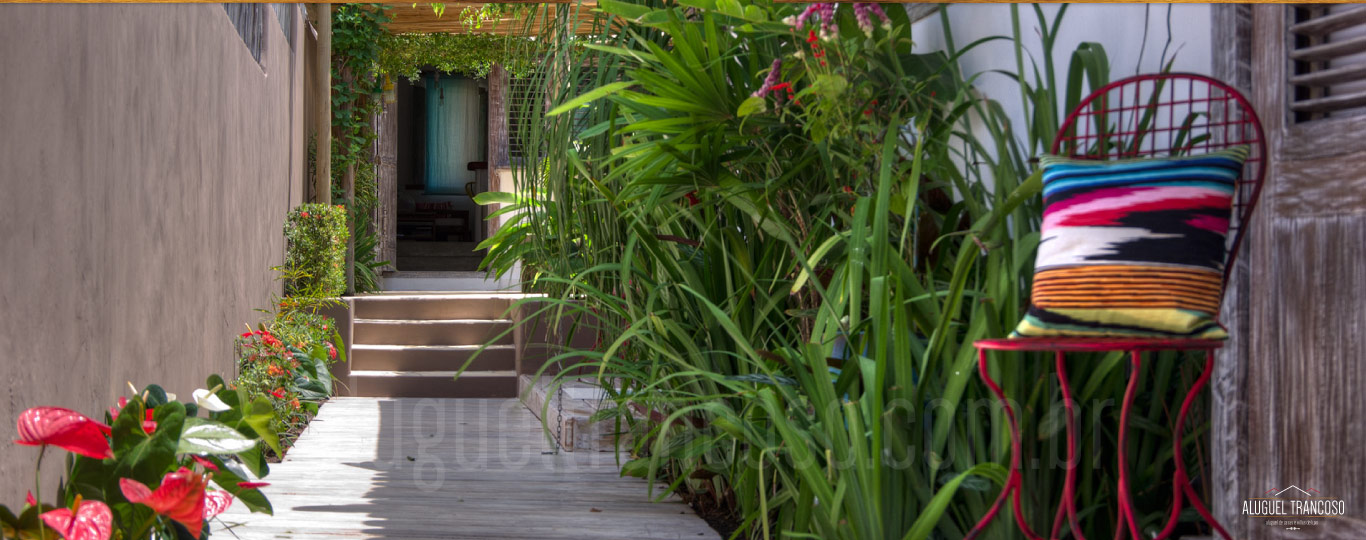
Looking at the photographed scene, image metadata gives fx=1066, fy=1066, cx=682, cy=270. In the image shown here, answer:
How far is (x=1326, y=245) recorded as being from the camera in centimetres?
162

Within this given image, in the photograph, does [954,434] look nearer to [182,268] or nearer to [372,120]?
[182,268]

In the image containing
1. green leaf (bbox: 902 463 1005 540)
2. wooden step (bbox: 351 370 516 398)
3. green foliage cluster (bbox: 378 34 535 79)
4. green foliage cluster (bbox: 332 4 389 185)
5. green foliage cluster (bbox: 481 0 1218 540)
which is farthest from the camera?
green foliage cluster (bbox: 378 34 535 79)

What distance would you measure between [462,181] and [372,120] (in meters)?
4.03

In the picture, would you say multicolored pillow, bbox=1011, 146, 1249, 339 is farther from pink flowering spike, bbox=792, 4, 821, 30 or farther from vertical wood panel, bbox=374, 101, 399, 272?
vertical wood panel, bbox=374, 101, 399, 272

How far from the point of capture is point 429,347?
6.91m

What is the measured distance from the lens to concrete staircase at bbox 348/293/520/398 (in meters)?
6.52

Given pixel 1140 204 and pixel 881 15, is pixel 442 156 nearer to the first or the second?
pixel 881 15

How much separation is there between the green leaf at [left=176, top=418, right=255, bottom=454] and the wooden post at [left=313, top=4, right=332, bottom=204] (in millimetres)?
5573

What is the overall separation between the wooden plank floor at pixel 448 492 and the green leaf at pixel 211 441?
0.68 meters

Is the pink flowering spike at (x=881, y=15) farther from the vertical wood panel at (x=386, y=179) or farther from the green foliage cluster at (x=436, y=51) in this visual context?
the vertical wood panel at (x=386, y=179)

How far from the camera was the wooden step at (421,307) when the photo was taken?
7203mm

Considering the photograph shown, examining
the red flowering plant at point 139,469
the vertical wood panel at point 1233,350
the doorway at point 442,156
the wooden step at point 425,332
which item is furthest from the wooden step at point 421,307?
the vertical wood panel at point 1233,350

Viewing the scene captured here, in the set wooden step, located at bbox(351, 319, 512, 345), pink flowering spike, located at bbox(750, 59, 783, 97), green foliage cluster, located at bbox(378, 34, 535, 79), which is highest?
green foliage cluster, located at bbox(378, 34, 535, 79)

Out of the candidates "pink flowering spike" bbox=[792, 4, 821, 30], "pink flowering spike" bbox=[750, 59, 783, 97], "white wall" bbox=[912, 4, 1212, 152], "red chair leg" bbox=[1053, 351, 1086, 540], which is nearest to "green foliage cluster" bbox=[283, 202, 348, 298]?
"white wall" bbox=[912, 4, 1212, 152]
